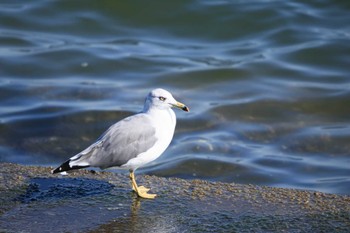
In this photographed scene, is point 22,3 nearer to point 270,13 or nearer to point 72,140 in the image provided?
point 270,13

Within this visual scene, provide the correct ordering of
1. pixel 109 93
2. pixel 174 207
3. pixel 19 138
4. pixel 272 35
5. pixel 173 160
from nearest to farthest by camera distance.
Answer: pixel 174 207 < pixel 173 160 < pixel 19 138 < pixel 109 93 < pixel 272 35

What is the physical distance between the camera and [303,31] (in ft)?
42.6

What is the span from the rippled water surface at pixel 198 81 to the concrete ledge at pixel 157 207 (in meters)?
2.45

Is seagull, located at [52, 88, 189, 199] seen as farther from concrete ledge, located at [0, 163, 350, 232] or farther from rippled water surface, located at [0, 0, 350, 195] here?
rippled water surface, located at [0, 0, 350, 195]

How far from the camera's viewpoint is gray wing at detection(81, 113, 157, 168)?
17.8 feet

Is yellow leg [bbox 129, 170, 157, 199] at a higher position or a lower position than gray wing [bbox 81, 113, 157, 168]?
lower

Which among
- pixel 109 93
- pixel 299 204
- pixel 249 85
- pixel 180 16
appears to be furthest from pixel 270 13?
pixel 299 204

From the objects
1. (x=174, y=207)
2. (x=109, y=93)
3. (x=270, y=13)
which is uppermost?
(x=270, y=13)

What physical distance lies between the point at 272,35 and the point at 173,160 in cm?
531

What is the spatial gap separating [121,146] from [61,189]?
0.64 m

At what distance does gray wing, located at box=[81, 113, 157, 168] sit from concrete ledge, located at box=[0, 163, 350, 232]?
0.29 metres

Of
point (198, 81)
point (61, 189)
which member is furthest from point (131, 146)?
point (198, 81)

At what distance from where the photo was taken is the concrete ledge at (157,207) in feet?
15.8

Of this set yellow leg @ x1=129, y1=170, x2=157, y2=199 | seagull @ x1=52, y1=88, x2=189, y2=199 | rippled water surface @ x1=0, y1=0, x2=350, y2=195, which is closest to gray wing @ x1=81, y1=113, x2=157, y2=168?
seagull @ x1=52, y1=88, x2=189, y2=199
